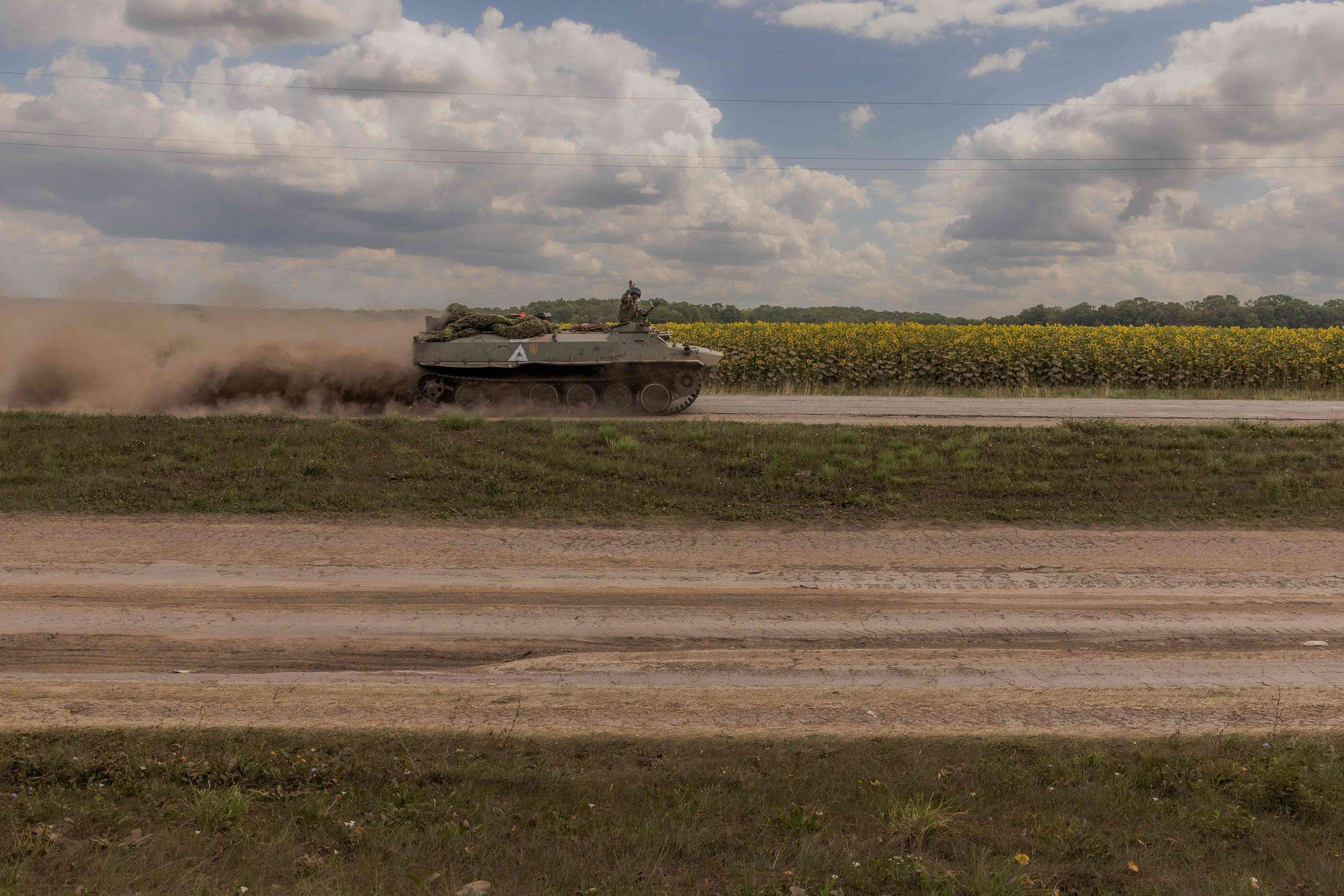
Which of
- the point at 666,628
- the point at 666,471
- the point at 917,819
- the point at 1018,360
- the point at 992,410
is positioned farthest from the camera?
the point at 1018,360

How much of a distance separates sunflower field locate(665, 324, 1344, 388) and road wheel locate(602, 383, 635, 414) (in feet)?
25.3

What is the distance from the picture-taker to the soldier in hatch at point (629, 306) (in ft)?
63.5

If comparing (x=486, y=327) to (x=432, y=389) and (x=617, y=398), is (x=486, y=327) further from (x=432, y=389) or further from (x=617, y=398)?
(x=617, y=398)

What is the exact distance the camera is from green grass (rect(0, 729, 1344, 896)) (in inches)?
153

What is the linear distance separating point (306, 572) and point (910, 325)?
83.5 feet

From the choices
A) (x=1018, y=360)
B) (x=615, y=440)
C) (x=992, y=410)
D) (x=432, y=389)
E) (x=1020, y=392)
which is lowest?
(x=615, y=440)

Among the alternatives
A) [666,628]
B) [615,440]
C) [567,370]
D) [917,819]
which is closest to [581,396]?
[567,370]

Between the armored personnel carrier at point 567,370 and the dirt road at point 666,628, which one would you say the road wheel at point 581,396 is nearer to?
the armored personnel carrier at point 567,370

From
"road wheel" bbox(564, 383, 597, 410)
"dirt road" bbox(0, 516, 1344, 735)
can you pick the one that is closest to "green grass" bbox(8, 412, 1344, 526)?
"dirt road" bbox(0, 516, 1344, 735)

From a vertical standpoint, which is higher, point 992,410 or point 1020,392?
point 1020,392

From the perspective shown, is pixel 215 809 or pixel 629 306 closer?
pixel 215 809

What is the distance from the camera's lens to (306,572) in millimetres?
9234

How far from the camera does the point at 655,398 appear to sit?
1897 cm

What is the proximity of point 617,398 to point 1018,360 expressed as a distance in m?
13.7
